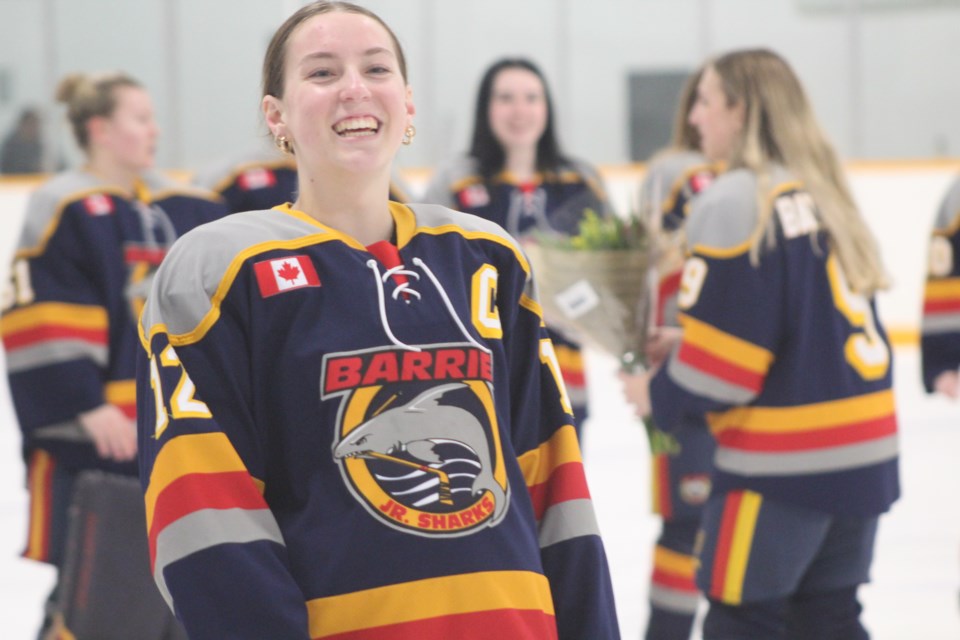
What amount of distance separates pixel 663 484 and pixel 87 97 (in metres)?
1.62

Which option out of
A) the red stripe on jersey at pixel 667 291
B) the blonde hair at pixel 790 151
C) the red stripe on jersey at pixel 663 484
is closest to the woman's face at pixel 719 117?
the blonde hair at pixel 790 151

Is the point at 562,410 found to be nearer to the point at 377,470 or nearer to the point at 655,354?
the point at 377,470

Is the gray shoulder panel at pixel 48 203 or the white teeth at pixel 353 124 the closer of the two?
the white teeth at pixel 353 124

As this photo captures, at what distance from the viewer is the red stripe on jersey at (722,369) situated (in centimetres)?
243

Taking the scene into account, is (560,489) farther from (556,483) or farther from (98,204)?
(98,204)

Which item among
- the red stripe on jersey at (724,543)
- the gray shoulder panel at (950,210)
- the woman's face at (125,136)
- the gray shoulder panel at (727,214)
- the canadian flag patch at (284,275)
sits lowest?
the red stripe on jersey at (724,543)

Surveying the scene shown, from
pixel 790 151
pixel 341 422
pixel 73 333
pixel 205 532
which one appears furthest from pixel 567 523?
pixel 73 333

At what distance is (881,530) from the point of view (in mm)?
4652

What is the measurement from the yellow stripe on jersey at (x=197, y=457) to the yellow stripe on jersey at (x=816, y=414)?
1304 mm

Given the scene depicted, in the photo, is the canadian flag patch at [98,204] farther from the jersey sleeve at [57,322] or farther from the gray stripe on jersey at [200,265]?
the gray stripe on jersey at [200,265]

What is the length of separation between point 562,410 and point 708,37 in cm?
795

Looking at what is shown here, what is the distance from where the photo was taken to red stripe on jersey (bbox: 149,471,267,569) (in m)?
1.36

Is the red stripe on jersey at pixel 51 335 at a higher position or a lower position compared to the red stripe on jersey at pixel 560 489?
lower

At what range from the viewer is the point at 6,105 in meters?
8.83
